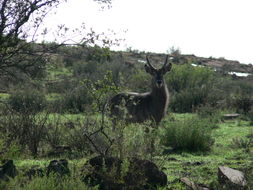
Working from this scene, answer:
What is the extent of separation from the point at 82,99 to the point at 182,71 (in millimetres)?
6651

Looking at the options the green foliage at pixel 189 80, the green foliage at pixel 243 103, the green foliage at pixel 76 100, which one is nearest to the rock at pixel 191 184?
the green foliage at pixel 76 100

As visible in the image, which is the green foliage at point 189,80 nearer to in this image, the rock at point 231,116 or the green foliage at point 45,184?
the rock at point 231,116

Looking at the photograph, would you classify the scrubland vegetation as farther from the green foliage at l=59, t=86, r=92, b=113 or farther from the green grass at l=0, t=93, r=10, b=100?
the green grass at l=0, t=93, r=10, b=100

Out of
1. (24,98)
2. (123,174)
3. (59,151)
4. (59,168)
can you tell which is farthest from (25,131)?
(24,98)

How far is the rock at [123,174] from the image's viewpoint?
6789mm

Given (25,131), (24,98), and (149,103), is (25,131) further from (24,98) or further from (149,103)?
(24,98)

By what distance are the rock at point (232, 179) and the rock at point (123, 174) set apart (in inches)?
35.1

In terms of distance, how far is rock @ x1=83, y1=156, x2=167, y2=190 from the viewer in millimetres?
6789

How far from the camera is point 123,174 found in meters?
6.69

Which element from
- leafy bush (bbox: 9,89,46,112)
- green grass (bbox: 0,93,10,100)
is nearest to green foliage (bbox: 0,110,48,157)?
leafy bush (bbox: 9,89,46,112)

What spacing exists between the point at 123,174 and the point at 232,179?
5.37ft

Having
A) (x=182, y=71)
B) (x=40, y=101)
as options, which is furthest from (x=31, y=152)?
(x=182, y=71)

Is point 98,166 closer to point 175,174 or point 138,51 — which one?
point 175,174

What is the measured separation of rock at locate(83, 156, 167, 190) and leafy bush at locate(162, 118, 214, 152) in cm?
427
